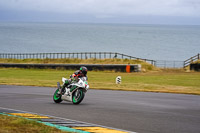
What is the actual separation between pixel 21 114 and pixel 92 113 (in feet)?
7.09

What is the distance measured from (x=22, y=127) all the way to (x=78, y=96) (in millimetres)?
5568

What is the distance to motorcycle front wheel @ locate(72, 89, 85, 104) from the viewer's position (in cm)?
1436

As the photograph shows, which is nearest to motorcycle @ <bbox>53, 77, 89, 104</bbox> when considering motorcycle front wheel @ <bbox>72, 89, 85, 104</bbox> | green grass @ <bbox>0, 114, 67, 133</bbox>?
motorcycle front wheel @ <bbox>72, 89, 85, 104</bbox>

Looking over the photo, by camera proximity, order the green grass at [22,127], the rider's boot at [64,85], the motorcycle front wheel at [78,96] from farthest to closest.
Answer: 1. the rider's boot at [64,85]
2. the motorcycle front wheel at [78,96]
3. the green grass at [22,127]

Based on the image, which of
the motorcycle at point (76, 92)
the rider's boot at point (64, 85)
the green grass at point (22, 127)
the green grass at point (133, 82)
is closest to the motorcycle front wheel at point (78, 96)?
the motorcycle at point (76, 92)

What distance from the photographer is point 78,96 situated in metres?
14.5

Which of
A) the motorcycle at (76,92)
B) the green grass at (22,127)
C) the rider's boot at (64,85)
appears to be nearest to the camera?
the green grass at (22,127)

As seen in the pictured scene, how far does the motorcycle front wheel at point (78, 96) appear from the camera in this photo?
1436cm

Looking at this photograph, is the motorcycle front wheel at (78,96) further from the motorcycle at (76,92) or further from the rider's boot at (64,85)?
the rider's boot at (64,85)

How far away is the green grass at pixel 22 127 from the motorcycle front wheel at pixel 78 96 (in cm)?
436

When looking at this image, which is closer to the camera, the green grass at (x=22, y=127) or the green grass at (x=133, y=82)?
the green grass at (x=22, y=127)

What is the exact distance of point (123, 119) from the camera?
10.8 meters

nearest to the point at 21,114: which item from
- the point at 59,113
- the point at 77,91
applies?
the point at 59,113

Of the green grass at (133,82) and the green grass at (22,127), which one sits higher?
the green grass at (133,82)
